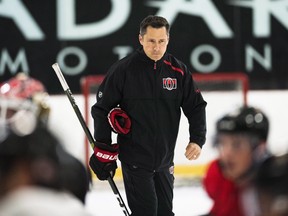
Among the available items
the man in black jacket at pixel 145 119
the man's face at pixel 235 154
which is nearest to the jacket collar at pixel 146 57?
the man in black jacket at pixel 145 119

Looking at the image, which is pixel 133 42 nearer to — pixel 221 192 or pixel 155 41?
pixel 155 41

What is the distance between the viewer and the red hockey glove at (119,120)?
4016 mm

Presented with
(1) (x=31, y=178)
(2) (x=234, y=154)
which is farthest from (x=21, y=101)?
(1) (x=31, y=178)

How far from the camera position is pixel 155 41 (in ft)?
13.2

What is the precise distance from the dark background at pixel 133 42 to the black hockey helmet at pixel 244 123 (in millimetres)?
4450

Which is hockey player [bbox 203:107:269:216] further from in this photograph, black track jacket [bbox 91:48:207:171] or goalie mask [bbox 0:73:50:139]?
black track jacket [bbox 91:48:207:171]

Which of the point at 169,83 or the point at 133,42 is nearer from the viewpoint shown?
the point at 169,83

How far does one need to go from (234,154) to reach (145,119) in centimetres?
173

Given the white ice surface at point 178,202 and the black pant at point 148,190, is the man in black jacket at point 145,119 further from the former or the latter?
the white ice surface at point 178,202

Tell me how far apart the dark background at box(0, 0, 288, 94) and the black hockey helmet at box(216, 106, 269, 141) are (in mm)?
4450

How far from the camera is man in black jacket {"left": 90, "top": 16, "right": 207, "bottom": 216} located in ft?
13.2

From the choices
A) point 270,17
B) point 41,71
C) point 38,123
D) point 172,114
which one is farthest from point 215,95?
point 38,123

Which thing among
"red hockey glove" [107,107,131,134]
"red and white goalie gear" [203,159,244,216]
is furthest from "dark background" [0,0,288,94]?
"red and white goalie gear" [203,159,244,216]

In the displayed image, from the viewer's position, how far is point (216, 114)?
6.76 meters
